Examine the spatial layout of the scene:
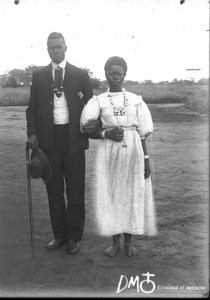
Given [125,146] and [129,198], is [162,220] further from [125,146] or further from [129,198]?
[125,146]

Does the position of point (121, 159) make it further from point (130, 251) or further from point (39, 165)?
point (130, 251)

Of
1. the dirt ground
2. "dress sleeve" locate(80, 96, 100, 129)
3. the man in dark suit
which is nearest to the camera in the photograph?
the dirt ground

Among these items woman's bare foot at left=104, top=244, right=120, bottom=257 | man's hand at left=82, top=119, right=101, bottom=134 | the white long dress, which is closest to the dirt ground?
woman's bare foot at left=104, top=244, right=120, bottom=257

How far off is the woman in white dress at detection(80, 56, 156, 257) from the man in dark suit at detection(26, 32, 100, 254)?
17 cm

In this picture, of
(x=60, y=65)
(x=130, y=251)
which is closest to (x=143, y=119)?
(x=60, y=65)

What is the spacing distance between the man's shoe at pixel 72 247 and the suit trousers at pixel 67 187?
44 millimetres

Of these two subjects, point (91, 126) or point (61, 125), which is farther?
point (61, 125)

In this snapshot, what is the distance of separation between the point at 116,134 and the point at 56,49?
968mm

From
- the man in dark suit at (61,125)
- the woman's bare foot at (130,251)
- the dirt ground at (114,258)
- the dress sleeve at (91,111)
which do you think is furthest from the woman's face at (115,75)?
the dirt ground at (114,258)

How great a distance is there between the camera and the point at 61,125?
3.68m

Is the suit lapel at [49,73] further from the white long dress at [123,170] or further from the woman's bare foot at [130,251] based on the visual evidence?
the woman's bare foot at [130,251]

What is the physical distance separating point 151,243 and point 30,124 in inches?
67.9

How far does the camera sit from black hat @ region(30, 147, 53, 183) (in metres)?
3.63

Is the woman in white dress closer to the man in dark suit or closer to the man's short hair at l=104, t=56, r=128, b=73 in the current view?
the man's short hair at l=104, t=56, r=128, b=73
